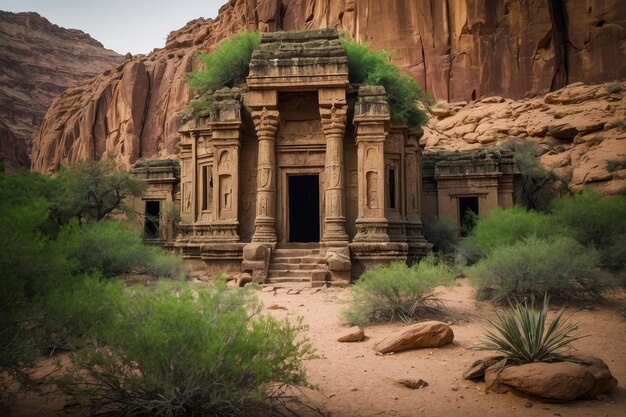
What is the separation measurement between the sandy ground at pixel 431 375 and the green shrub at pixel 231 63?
1004 cm

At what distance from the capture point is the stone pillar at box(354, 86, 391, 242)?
13305mm

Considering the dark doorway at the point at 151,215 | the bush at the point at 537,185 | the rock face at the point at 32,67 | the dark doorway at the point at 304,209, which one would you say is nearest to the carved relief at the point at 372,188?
the dark doorway at the point at 304,209

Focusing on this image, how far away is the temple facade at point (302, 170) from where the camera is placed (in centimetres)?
1300

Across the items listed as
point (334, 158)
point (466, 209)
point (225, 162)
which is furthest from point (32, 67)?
point (334, 158)

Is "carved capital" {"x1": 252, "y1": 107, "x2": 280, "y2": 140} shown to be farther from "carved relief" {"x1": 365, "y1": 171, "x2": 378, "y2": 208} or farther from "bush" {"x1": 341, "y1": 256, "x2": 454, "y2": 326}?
"bush" {"x1": 341, "y1": 256, "x2": 454, "y2": 326}

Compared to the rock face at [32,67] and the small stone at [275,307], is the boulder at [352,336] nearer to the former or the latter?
the small stone at [275,307]

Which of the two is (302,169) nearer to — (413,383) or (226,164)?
(226,164)

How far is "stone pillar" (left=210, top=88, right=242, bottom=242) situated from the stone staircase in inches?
62.3

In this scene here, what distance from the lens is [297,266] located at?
12906 mm

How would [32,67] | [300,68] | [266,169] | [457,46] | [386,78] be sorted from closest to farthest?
[300,68] → [266,169] → [386,78] → [457,46] → [32,67]

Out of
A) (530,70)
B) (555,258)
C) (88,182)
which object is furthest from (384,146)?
(530,70)

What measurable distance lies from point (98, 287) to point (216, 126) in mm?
9959

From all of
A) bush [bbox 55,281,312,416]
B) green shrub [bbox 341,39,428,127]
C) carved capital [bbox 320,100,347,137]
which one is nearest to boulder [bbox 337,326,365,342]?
bush [bbox 55,281,312,416]

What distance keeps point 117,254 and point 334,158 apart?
21.2 feet
